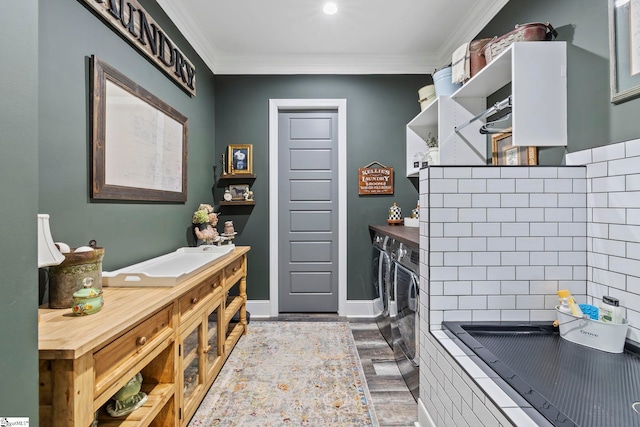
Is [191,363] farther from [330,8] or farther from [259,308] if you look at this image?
[330,8]

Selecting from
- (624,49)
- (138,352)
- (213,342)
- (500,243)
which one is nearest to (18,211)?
(138,352)

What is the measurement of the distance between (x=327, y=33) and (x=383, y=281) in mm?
2278

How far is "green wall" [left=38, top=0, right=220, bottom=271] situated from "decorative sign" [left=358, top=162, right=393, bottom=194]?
191 centimetres

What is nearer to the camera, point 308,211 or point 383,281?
point 383,281

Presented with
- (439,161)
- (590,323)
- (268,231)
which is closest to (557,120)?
(439,161)

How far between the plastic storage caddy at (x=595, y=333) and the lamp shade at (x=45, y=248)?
1.91 meters

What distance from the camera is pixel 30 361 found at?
0.69m

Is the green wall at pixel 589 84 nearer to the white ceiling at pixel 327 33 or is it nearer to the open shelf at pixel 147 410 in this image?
the white ceiling at pixel 327 33

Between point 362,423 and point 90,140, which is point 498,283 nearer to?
point 362,423

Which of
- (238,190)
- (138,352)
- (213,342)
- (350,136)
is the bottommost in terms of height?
(213,342)

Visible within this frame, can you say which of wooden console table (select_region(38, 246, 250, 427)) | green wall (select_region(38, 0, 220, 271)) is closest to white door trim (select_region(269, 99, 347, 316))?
wooden console table (select_region(38, 246, 250, 427))

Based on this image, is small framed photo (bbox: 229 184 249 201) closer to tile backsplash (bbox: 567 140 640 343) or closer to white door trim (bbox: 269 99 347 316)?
white door trim (bbox: 269 99 347 316)

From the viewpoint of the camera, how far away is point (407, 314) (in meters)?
1.83

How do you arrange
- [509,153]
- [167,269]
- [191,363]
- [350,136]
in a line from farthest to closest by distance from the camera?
[350,136] → [509,153] → [167,269] → [191,363]
